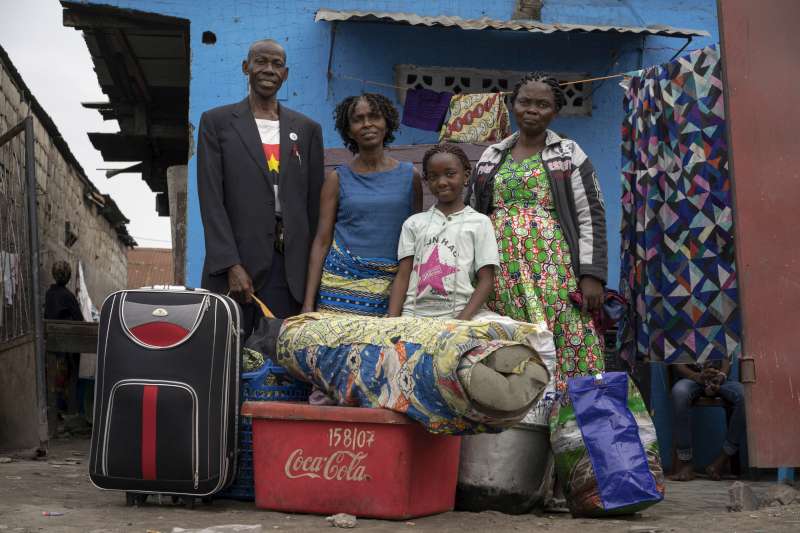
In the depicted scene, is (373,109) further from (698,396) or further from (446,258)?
(698,396)

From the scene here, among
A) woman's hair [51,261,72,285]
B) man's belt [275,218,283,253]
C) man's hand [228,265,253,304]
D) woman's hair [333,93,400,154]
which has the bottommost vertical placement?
man's hand [228,265,253,304]

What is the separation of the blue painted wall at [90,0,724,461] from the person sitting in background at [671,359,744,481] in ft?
1.32

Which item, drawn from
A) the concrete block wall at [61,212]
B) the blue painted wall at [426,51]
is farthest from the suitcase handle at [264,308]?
the concrete block wall at [61,212]

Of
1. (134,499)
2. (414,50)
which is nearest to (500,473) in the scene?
(134,499)

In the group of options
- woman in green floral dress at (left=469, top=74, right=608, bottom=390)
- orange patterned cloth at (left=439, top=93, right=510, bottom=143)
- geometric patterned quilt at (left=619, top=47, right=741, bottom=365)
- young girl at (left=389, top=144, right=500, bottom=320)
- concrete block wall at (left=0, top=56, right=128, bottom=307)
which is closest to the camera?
young girl at (left=389, top=144, right=500, bottom=320)

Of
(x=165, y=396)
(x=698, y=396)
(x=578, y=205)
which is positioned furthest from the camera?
(x=698, y=396)

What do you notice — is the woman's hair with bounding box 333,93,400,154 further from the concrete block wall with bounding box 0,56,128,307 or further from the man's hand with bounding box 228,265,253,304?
the concrete block wall with bounding box 0,56,128,307

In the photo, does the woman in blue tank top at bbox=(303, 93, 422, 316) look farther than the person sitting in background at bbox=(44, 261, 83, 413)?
No

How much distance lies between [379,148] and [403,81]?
10.3ft

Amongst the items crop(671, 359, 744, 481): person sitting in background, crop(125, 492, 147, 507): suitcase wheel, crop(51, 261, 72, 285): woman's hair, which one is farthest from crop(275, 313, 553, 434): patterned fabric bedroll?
crop(51, 261, 72, 285): woman's hair

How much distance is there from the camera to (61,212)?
1303 centimetres

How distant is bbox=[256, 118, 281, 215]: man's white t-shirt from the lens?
14.7 ft

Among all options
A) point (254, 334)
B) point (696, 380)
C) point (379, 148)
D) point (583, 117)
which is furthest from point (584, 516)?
point (583, 117)

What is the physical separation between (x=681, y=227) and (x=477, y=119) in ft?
7.35
